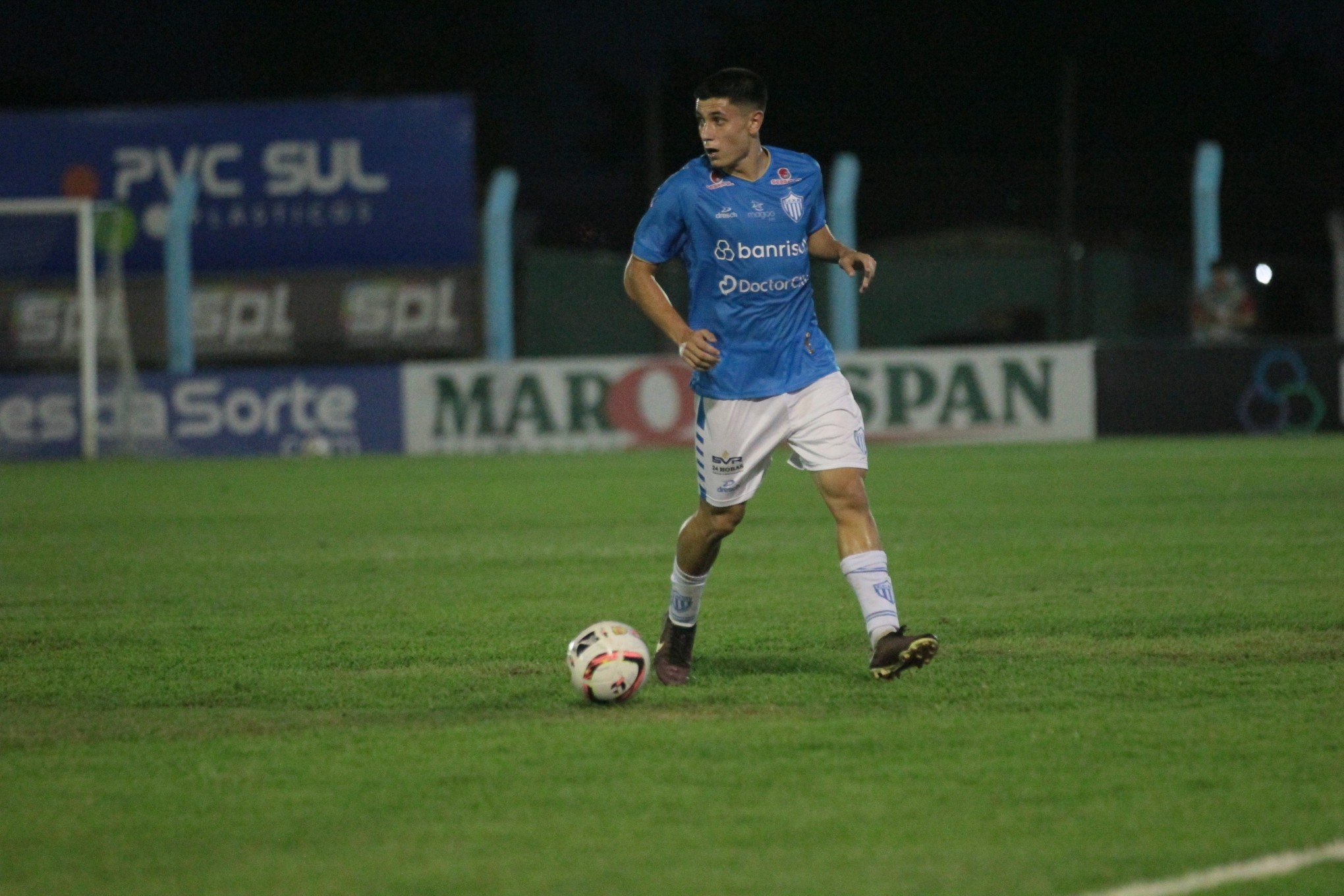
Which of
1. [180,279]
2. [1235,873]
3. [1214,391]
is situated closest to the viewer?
[1235,873]

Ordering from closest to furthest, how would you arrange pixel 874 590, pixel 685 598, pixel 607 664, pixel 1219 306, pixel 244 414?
pixel 607 664, pixel 874 590, pixel 685 598, pixel 244 414, pixel 1219 306

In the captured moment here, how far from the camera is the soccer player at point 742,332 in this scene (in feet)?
20.5

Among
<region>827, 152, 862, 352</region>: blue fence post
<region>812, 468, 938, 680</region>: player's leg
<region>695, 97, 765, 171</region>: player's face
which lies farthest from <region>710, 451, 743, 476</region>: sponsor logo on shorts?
<region>827, 152, 862, 352</region>: blue fence post

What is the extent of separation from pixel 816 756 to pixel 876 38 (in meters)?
50.8

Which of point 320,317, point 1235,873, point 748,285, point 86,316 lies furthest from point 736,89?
point 320,317

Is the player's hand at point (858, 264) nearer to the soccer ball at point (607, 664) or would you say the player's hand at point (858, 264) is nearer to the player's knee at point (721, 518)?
the player's knee at point (721, 518)

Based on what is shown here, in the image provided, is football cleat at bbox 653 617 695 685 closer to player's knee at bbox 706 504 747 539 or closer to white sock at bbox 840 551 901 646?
player's knee at bbox 706 504 747 539

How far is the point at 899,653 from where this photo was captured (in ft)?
19.3

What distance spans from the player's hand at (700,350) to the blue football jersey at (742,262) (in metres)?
0.15

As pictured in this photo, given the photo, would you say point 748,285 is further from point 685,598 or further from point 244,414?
point 244,414

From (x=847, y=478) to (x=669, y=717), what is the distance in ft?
3.83

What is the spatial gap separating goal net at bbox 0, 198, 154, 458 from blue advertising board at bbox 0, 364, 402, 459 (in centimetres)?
11

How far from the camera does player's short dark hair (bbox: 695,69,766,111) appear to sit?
245 inches

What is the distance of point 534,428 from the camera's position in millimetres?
21594
